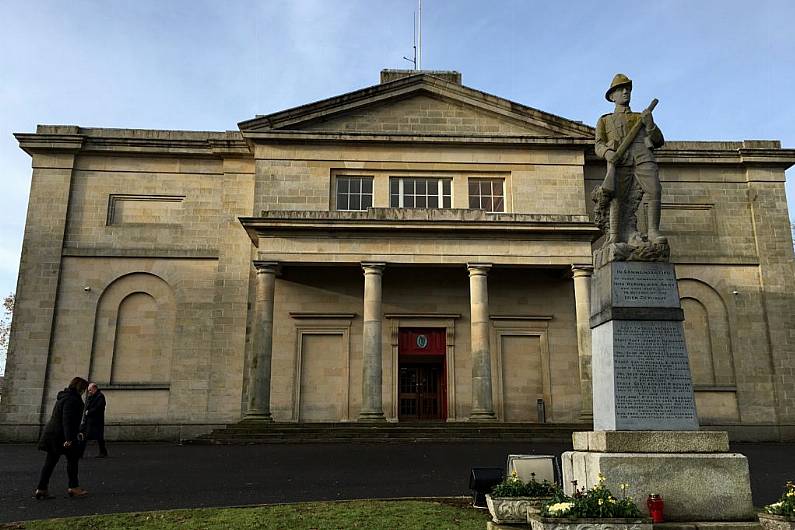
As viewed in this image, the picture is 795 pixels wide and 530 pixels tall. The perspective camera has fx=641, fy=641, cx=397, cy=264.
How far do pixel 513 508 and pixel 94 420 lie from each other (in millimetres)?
13494

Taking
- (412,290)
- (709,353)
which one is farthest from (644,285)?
(709,353)

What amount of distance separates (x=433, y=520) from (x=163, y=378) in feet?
62.7

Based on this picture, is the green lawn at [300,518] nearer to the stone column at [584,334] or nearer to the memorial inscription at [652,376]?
the memorial inscription at [652,376]

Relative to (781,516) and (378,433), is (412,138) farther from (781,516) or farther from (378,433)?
(781,516)

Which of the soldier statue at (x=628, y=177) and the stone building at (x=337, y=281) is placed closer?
the soldier statue at (x=628, y=177)

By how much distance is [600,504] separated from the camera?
6.23 m

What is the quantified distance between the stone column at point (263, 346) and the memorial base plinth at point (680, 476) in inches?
634

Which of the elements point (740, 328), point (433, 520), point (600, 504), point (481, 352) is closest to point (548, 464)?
point (433, 520)

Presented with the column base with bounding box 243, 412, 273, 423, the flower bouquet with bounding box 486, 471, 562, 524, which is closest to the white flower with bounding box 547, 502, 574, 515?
the flower bouquet with bounding box 486, 471, 562, 524

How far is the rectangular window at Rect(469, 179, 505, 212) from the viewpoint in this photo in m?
25.7

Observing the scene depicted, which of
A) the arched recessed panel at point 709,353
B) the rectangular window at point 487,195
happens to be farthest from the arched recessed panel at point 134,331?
the arched recessed panel at point 709,353

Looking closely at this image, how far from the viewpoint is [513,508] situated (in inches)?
296

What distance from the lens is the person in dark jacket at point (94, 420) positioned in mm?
16703

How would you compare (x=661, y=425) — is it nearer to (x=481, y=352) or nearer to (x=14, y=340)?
(x=481, y=352)
